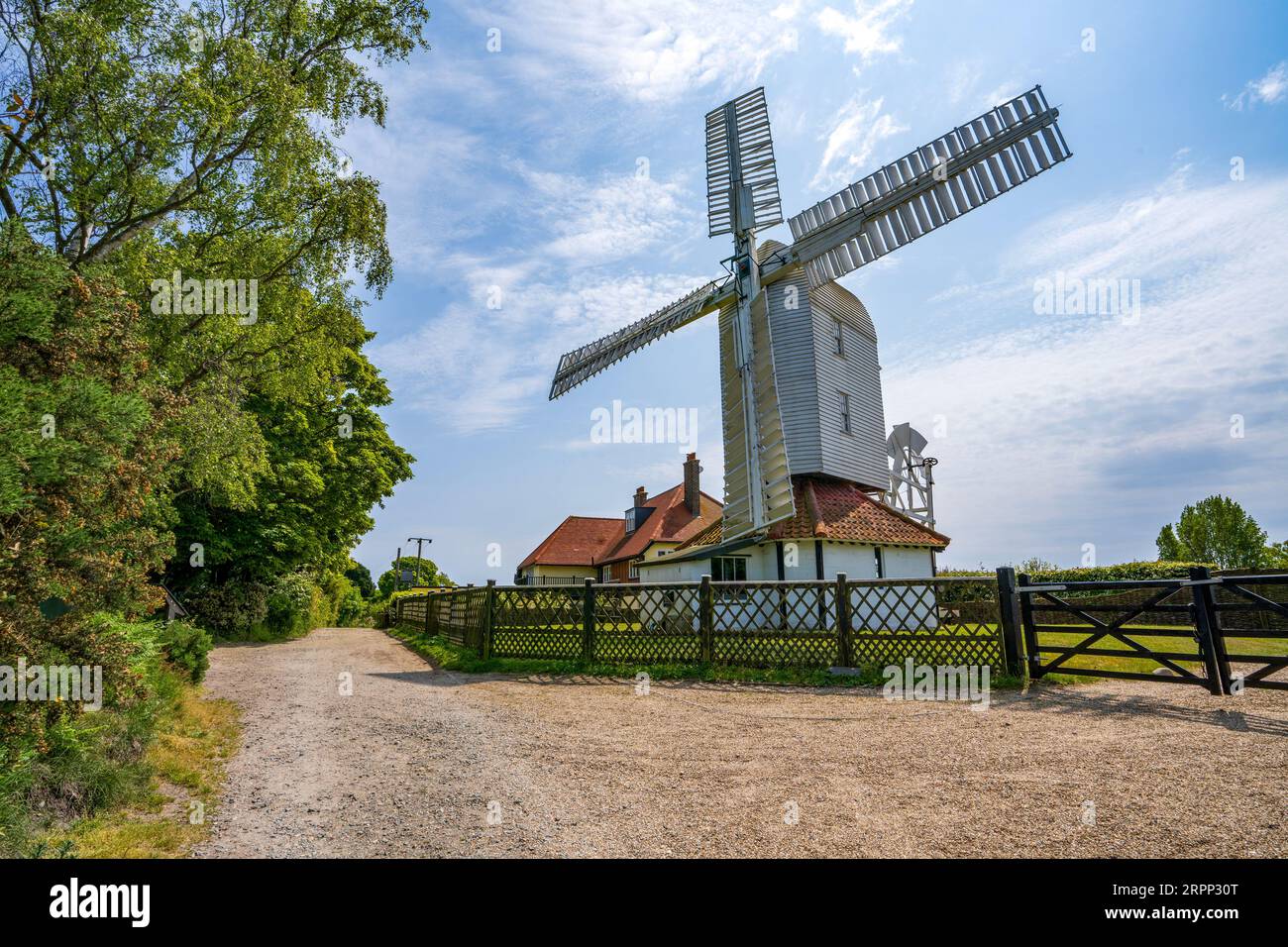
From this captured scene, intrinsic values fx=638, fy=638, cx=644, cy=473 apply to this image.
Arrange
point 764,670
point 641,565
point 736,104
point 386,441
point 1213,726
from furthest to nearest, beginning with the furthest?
point 386,441, point 641,565, point 736,104, point 764,670, point 1213,726

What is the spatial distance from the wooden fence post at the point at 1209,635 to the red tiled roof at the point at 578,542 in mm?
36648

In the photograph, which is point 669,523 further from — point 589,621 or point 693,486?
point 589,621

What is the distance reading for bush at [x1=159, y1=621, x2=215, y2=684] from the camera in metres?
8.77

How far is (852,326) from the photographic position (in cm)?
2167

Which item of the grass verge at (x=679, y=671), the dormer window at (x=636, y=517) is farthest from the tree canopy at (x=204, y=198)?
the dormer window at (x=636, y=517)

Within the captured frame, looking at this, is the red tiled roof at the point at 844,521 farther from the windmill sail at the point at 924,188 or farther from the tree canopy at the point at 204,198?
the tree canopy at the point at 204,198

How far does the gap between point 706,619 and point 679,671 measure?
41.8 inches

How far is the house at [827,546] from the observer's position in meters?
18.2

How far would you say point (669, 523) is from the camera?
38.0 m

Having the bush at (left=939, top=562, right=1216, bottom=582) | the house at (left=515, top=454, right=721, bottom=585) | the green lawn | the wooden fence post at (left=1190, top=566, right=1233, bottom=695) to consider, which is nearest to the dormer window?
the house at (left=515, top=454, right=721, bottom=585)
